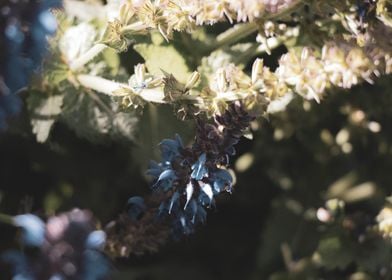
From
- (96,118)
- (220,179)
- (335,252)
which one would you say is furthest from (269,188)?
(220,179)

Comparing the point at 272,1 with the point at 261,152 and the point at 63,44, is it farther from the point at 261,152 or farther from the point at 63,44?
the point at 261,152

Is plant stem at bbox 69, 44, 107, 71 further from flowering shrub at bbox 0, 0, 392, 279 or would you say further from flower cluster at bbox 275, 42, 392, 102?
flower cluster at bbox 275, 42, 392, 102

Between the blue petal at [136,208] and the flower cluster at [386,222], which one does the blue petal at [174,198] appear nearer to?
the blue petal at [136,208]

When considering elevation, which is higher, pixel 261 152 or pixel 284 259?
pixel 261 152

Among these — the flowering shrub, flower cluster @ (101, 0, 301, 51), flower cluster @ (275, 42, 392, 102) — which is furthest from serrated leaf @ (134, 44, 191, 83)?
flower cluster @ (275, 42, 392, 102)

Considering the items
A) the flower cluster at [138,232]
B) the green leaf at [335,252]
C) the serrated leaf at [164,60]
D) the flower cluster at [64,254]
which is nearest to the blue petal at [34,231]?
the flower cluster at [64,254]

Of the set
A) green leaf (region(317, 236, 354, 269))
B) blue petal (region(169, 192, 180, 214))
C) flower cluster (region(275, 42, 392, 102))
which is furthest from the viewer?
green leaf (region(317, 236, 354, 269))

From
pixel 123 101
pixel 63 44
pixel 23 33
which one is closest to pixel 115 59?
pixel 63 44
